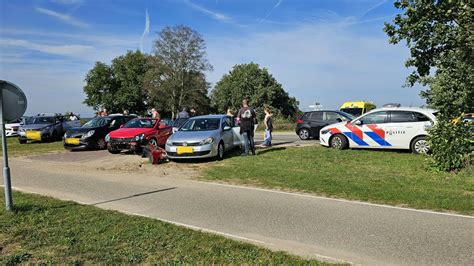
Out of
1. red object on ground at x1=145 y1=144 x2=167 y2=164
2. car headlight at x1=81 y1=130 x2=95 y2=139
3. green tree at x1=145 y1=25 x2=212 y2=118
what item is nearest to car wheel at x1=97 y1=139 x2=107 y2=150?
car headlight at x1=81 y1=130 x2=95 y2=139

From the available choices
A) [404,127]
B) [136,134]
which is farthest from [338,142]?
[136,134]

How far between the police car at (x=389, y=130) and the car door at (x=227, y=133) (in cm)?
387

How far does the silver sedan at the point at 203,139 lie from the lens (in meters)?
11.9

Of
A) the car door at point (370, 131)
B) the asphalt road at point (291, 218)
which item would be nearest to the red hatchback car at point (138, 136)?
the asphalt road at point (291, 218)

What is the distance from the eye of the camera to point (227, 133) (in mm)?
13258

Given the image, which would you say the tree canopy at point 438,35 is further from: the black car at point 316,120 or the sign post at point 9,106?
the sign post at point 9,106

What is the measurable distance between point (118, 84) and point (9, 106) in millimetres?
64039

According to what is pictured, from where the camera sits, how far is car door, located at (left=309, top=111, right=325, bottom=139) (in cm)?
1841

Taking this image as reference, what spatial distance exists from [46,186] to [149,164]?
150 inches

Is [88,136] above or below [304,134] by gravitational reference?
above

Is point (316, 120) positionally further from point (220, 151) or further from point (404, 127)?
point (220, 151)

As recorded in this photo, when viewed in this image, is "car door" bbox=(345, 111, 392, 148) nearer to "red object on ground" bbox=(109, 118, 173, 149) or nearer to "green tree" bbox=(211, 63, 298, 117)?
"red object on ground" bbox=(109, 118, 173, 149)

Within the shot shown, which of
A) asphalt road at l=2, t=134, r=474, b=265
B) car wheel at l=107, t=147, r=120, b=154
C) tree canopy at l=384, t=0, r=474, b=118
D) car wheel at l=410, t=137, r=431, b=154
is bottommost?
asphalt road at l=2, t=134, r=474, b=265

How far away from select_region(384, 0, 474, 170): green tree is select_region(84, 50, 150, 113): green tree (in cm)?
5756
